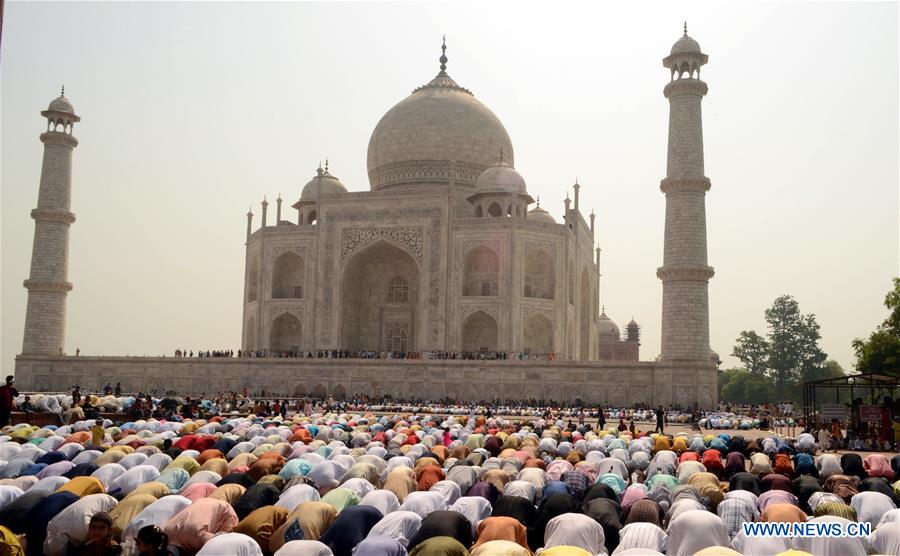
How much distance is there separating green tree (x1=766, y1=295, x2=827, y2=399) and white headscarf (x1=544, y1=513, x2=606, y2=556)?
159 feet

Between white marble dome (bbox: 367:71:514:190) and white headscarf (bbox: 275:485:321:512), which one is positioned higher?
white marble dome (bbox: 367:71:514:190)

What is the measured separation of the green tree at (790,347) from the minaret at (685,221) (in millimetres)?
28693

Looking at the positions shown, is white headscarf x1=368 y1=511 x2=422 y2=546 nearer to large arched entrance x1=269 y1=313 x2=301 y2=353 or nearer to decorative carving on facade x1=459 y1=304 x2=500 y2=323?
decorative carving on facade x1=459 y1=304 x2=500 y2=323

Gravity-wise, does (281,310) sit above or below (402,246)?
below

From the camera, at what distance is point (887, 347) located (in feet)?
91.4

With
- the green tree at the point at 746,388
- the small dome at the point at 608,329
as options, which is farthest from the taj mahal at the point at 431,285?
the small dome at the point at 608,329

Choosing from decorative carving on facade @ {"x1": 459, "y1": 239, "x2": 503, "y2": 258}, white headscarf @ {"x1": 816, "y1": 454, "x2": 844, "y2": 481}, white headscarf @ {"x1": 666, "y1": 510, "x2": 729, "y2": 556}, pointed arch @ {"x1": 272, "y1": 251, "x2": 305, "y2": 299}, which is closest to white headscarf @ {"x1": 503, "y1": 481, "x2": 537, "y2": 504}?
white headscarf @ {"x1": 666, "y1": 510, "x2": 729, "y2": 556}

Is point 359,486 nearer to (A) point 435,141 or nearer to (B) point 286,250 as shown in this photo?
(B) point 286,250

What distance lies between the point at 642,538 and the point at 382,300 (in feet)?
99.8

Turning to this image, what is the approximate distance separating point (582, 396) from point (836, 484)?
18195 mm

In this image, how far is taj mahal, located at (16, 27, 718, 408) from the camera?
89.4ft

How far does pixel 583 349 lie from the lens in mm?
38594

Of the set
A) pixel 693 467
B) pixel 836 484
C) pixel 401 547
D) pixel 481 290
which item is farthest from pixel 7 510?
pixel 481 290

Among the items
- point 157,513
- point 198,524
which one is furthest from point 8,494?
point 198,524
